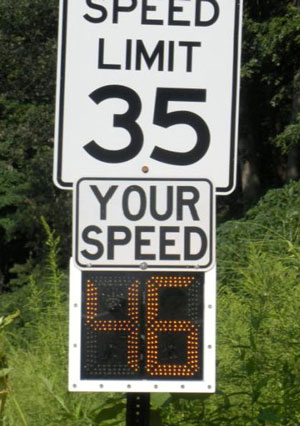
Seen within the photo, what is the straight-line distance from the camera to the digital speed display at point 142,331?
4.05 meters

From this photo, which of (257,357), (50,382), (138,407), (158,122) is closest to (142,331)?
(138,407)

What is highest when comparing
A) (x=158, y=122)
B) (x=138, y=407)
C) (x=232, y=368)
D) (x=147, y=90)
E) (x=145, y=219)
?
(x=147, y=90)

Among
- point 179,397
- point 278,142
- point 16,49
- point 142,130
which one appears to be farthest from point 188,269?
point 16,49

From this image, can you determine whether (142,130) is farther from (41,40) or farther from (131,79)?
(41,40)

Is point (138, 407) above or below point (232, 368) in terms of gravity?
below

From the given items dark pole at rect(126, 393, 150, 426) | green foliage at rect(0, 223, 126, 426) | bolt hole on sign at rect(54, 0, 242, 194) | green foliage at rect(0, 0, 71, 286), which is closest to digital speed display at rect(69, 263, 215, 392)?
dark pole at rect(126, 393, 150, 426)

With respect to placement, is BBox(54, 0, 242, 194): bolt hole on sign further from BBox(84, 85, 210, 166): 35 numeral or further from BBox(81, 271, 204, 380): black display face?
BBox(81, 271, 204, 380): black display face

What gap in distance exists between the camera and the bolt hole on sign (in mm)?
4273

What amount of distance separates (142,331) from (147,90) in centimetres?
91

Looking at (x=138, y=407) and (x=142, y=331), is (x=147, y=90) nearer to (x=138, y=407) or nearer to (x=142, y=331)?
(x=142, y=331)

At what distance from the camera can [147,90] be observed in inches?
170

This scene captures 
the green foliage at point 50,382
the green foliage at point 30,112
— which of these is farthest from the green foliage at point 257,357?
the green foliage at point 30,112

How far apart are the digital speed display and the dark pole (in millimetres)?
244

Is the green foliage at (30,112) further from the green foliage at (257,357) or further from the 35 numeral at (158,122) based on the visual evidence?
the 35 numeral at (158,122)
